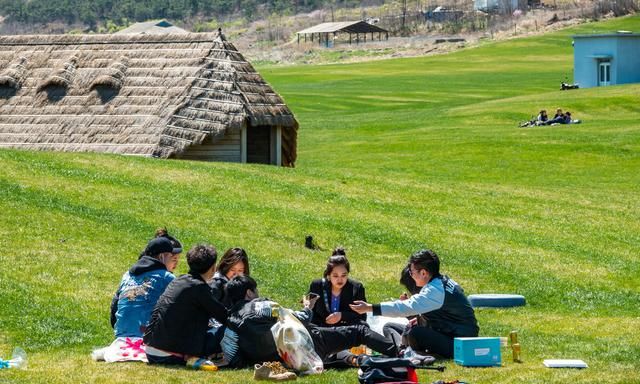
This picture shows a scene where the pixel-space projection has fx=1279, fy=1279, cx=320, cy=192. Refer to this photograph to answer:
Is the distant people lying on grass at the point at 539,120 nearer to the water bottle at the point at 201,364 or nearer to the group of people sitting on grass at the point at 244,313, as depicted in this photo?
the group of people sitting on grass at the point at 244,313

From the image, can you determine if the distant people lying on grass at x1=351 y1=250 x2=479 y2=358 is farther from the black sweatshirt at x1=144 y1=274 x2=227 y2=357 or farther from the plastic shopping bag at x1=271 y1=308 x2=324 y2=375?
the black sweatshirt at x1=144 y1=274 x2=227 y2=357

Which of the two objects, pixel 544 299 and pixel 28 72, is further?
pixel 28 72

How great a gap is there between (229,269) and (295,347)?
5.52 ft

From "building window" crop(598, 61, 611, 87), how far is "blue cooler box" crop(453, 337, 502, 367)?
64.2m

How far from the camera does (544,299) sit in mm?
21203

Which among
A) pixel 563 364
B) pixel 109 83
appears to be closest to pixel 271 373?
pixel 563 364

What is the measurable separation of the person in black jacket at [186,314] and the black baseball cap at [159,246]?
2.72 feet

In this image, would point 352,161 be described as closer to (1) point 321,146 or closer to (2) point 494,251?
(1) point 321,146

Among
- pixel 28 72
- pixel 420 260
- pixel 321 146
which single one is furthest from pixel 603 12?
pixel 420 260

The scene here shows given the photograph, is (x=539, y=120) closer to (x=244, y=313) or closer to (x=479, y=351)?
(x=479, y=351)

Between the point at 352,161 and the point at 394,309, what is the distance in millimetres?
31322

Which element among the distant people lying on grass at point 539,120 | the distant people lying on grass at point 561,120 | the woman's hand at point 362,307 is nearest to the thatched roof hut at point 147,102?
the distant people lying on grass at point 539,120

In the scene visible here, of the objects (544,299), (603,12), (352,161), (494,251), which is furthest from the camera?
(603,12)

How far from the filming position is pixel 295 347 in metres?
13.8
